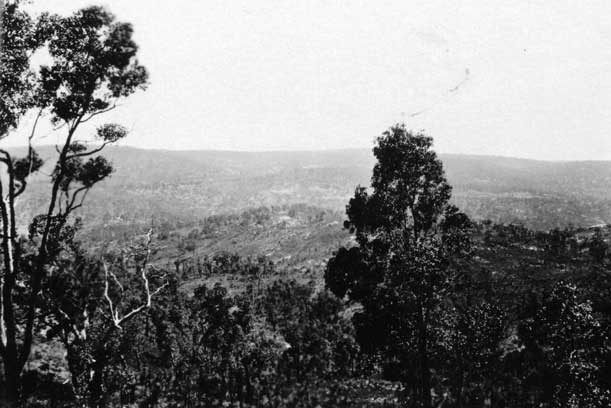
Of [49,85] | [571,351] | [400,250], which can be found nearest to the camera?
[49,85]

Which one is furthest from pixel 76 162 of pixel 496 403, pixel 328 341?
pixel 328 341

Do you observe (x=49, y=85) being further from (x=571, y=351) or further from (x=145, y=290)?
(x=571, y=351)

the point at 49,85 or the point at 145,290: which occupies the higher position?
the point at 49,85

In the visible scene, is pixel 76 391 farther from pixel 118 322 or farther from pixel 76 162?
pixel 76 162

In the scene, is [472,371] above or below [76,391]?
below

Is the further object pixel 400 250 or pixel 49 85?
pixel 400 250

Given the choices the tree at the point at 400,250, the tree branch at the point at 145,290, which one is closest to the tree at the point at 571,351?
the tree at the point at 400,250

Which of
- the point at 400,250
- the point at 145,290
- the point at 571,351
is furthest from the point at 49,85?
the point at 571,351

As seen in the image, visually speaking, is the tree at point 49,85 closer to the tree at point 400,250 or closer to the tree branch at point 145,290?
the tree branch at point 145,290

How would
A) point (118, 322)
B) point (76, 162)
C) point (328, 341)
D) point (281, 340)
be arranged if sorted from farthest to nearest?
1. point (281, 340)
2. point (328, 341)
3. point (76, 162)
4. point (118, 322)
